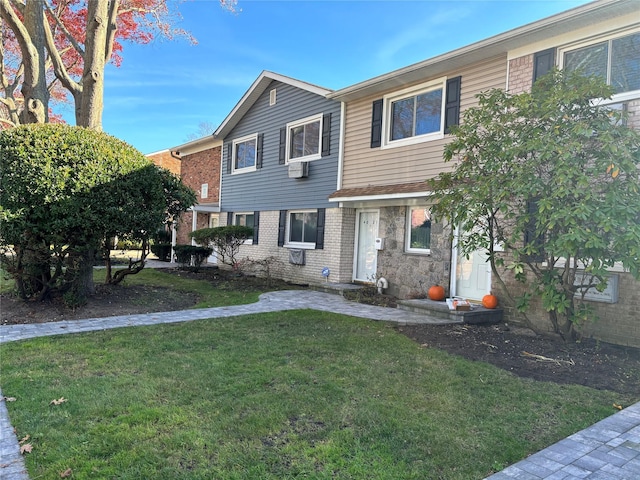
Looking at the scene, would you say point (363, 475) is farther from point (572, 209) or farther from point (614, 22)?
point (614, 22)

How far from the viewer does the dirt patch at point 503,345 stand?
486cm

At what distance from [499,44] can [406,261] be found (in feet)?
16.0

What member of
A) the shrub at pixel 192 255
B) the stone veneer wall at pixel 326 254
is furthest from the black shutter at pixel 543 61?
the shrub at pixel 192 255

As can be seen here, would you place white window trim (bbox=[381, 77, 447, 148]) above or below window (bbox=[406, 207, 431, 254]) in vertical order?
above

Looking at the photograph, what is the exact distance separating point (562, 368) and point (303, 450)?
147 inches

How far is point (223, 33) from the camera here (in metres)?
13.9

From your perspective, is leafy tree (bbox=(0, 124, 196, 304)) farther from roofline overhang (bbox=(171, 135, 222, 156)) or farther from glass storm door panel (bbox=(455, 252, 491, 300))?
roofline overhang (bbox=(171, 135, 222, 156))

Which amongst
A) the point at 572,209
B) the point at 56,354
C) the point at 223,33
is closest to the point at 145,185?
the point at 56,354

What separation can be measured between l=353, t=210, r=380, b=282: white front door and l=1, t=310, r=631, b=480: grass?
18.0 ft

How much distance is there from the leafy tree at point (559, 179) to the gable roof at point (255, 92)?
6524 millimetres

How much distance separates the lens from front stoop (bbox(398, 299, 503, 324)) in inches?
294

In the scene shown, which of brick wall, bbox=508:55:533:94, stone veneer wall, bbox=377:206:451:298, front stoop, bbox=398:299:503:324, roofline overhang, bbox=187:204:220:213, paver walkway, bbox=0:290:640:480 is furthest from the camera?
roofline overhang, bbox=187:204:220:213

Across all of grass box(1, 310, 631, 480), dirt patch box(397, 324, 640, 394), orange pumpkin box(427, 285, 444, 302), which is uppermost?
orange pumpkin box(427, 285, 444, 302)

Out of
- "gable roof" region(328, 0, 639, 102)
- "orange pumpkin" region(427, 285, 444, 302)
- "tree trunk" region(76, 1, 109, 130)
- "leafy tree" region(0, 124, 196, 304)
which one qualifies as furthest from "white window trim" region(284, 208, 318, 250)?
"tree trunk" region(76, 1, 109, 130)
